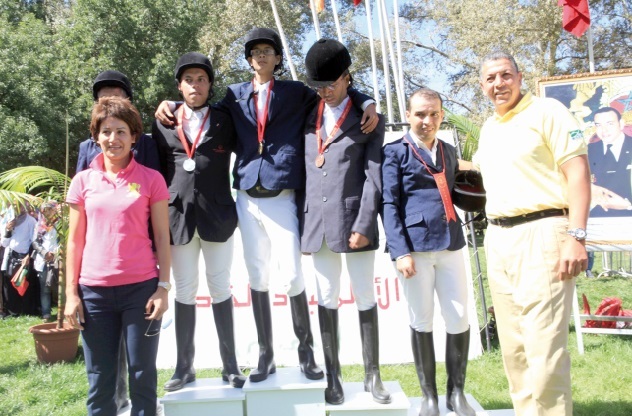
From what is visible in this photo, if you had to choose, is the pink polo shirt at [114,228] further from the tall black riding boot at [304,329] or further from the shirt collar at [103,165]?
the tall black riding boot at [304,329]

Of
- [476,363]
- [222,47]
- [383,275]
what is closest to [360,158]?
[383,275]

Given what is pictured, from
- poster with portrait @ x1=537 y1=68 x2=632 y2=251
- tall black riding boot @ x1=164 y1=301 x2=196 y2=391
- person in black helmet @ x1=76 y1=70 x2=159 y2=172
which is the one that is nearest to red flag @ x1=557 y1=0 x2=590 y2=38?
poster with portrait @ x1=537 y1=68 x2=632 y2=251

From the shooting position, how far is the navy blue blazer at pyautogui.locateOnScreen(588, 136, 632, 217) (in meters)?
5.40

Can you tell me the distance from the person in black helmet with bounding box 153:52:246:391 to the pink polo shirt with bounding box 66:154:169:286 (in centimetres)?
46

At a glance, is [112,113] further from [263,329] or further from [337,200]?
[263,329]

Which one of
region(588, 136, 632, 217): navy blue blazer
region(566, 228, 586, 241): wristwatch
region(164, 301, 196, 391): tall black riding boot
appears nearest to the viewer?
region(566, 228, 586, 241): wristwatch

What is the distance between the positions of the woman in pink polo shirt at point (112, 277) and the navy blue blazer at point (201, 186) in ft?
1.45

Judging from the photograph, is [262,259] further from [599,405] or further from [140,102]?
[140,102]

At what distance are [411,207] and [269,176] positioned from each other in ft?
2.78

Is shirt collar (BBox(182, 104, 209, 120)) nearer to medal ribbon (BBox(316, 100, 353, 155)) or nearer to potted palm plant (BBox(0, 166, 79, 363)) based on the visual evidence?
medal ribbon (BBox(316, 100, 353, 155))

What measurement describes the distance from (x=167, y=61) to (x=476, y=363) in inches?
616

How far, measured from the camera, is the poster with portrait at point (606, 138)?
5391mm

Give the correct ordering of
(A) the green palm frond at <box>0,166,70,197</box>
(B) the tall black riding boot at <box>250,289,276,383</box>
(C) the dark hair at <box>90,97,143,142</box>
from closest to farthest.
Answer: (C) the dark hair at <box>90,97,143,142</box> < (B) the tall black riding boot at <box>250,289,276,383</box> < (A) the green palm frond at <box>0,166,70,197</box>

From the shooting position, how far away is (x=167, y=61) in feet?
60.8
